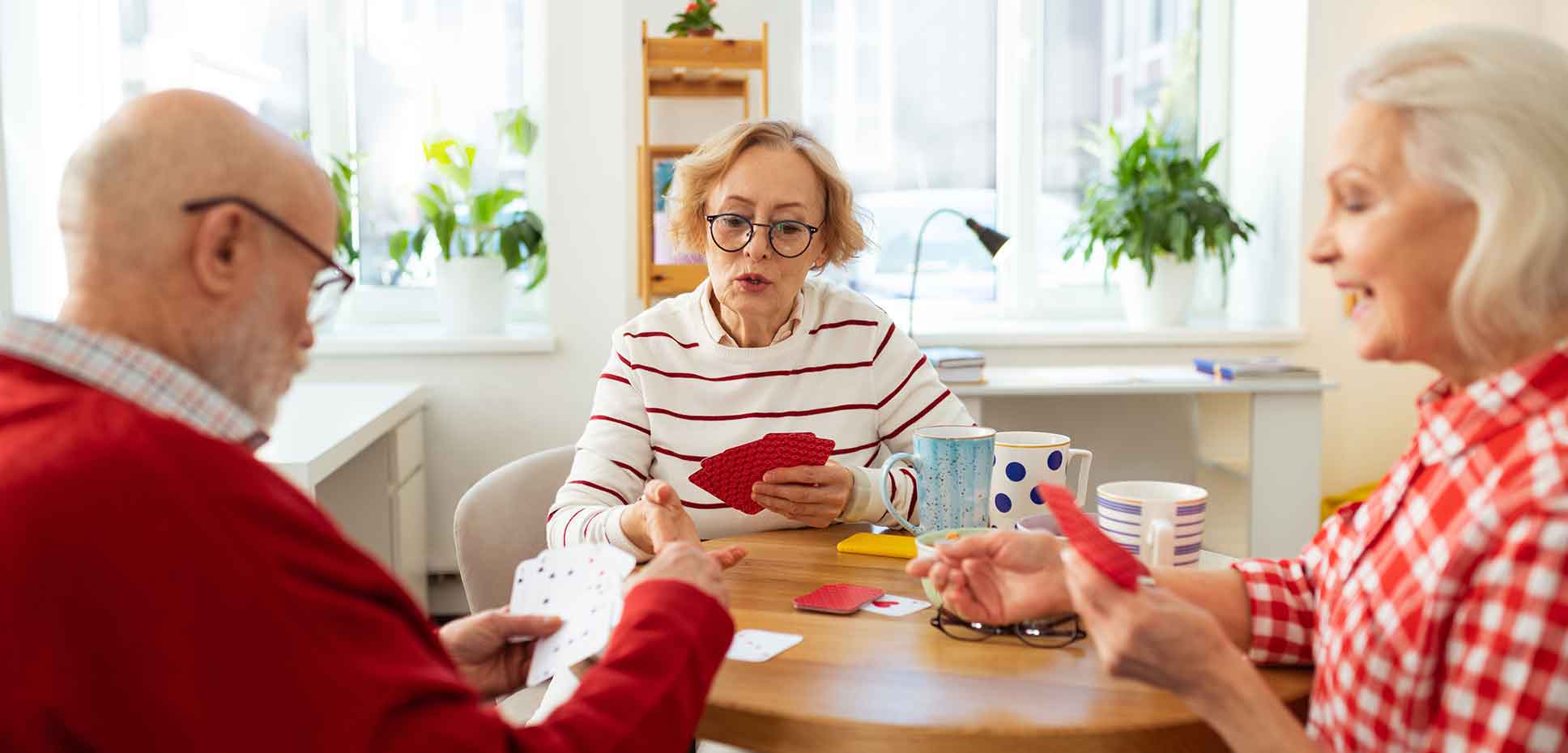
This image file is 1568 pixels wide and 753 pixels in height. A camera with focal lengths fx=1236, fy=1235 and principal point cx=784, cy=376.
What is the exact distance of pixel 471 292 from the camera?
3934 millimetres

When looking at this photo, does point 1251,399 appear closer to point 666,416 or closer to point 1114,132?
point 1114,132

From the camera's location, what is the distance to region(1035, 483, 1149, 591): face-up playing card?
38.5 inches

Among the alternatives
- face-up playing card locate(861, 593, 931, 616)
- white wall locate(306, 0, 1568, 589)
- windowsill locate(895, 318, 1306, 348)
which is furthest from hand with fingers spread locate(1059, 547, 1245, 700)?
windowsill locate(895, 318, 1306, 348)

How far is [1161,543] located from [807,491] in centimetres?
50

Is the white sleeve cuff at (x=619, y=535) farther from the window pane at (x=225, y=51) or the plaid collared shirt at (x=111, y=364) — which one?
the window pane at (x=225, y=51)

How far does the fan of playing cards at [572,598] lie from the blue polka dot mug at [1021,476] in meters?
0.61

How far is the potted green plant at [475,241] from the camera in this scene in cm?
389

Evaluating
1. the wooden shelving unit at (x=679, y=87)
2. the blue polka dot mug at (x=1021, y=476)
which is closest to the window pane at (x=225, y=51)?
the wooden shelving unit at (x=679, y=87)

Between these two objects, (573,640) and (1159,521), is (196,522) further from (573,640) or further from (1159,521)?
(1159,521)

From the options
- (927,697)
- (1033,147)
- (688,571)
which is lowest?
(927,697)

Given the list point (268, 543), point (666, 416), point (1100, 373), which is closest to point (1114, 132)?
point (1100, 373)

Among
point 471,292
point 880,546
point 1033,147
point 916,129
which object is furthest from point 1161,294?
point 880,546

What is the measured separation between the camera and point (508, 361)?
3869mm

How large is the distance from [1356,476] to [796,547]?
10.8 ft
